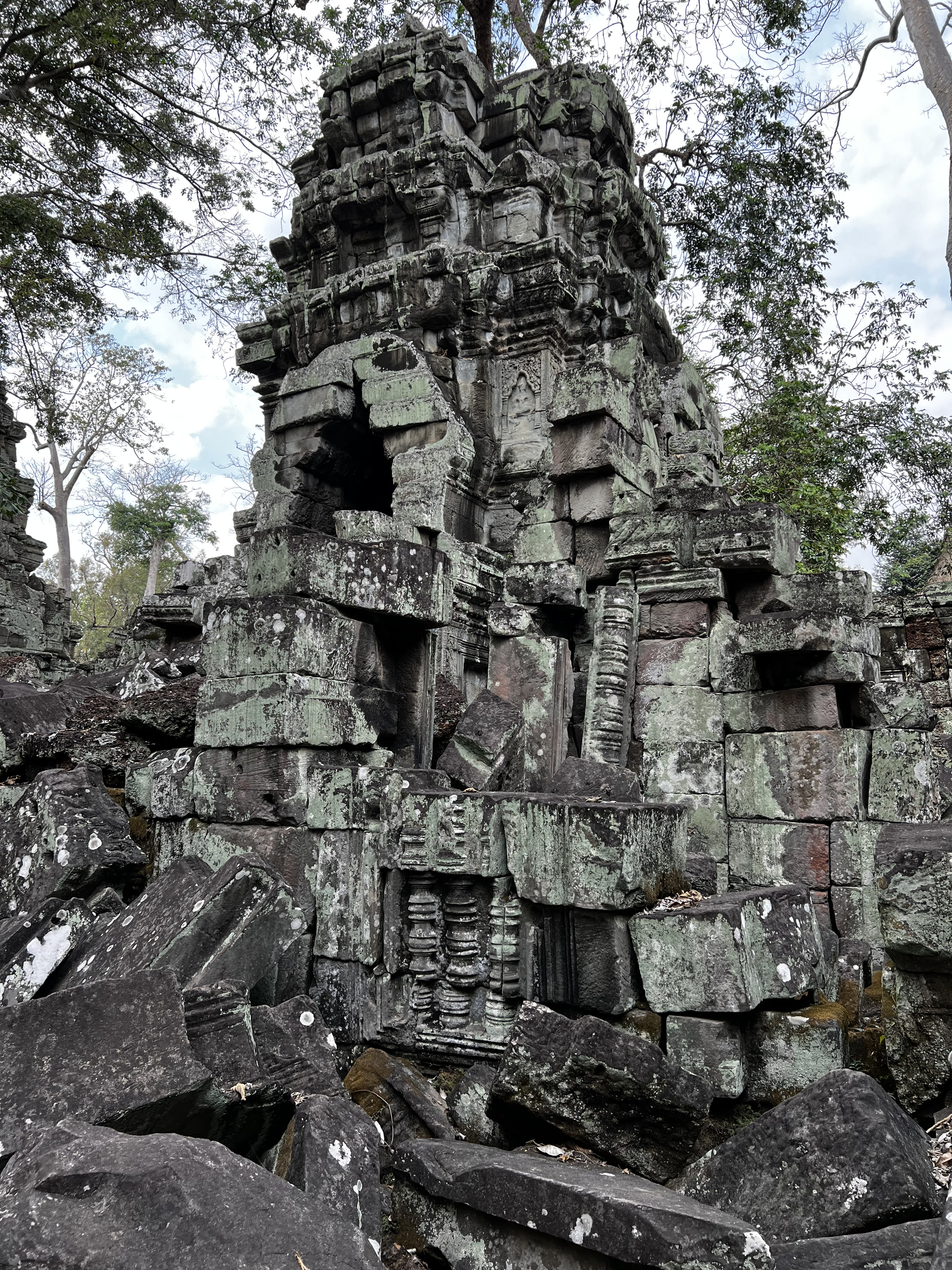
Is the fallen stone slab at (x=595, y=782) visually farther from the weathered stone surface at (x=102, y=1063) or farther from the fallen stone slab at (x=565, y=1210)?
the weathered stone surface at (x=102, y=1063)

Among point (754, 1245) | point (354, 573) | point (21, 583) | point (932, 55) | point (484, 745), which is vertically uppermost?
point (932, 55)

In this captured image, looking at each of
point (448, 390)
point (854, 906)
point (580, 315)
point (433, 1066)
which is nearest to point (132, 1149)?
point (433, 1066)

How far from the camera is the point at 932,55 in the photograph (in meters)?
10.4

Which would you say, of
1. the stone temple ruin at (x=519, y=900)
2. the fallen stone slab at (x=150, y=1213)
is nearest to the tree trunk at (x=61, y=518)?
the stone temple ruin at (x=519, y=900)

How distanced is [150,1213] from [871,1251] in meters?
1.52

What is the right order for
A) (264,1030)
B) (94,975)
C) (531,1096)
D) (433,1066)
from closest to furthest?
(531,1096) → (264,1030) → (94,975) → (433,1066)

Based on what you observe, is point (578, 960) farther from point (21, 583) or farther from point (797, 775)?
point (21, 583)

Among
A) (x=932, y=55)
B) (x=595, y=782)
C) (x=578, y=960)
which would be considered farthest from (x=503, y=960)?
(x=932, y=55)

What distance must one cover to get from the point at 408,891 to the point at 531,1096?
1064mm

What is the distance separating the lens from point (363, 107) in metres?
11.7

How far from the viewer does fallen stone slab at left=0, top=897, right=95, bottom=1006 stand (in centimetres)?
318

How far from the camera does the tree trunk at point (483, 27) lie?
582 inches

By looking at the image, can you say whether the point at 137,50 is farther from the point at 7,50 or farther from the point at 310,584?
the point at 310,584

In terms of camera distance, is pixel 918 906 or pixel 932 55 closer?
pixel 918 906
